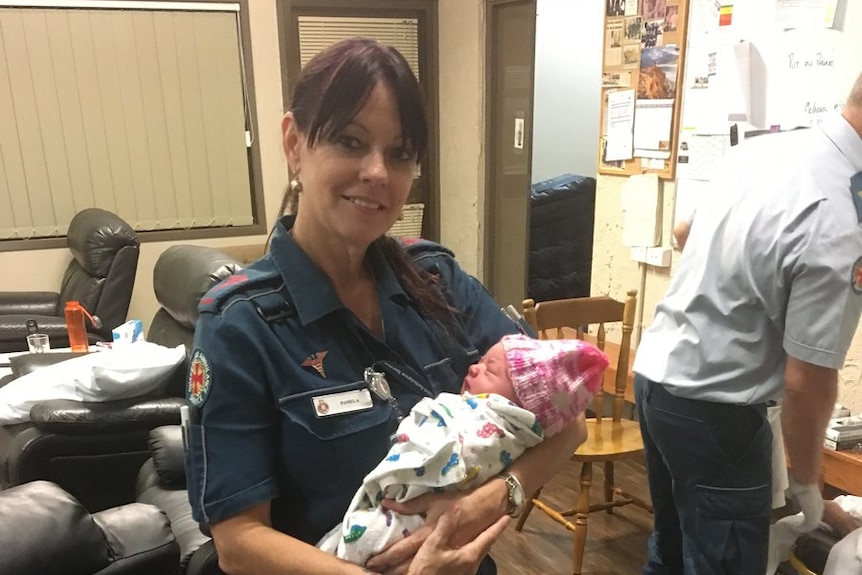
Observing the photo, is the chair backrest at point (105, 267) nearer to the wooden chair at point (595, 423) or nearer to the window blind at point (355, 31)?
the window blind at point (355, 31)

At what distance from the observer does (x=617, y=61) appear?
2.88m

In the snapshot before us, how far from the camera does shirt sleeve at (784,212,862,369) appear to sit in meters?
1.44

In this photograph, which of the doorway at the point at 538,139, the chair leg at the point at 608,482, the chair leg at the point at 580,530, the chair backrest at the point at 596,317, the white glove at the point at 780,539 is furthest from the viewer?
the doorway at the point at 538,139

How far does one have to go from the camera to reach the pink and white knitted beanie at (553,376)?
3.54 ft

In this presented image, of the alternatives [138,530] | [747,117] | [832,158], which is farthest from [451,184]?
[138,530]

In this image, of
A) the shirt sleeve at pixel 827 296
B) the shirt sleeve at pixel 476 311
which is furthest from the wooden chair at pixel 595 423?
the shirt sleeve at pixel 476 311

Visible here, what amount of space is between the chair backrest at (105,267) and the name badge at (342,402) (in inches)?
126

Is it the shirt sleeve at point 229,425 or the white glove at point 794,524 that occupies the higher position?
the shirt sleeve at point 229,425

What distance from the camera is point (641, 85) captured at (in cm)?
277

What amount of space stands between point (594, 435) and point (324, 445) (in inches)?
66.9

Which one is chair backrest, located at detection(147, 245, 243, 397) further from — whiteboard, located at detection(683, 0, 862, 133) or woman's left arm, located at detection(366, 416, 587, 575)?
whiteboard, located at detection(683, 0, 862, 133)

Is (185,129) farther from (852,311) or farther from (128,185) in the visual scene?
(852,311)

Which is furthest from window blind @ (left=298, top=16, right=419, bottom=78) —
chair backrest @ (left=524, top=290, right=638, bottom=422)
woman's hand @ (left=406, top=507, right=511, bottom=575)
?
woman's hand @ (left=406, top=507, right=511, bottom=575)

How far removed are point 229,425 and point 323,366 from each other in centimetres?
15
